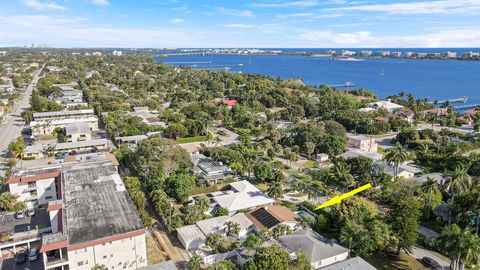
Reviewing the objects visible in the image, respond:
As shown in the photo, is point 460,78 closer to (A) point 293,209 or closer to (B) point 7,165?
(A) point 293,209

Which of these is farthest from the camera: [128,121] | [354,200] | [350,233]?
[128,121]

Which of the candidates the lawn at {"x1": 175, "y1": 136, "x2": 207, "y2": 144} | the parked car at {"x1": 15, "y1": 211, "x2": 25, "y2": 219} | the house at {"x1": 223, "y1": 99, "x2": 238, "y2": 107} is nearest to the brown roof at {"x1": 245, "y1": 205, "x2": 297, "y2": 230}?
the parked car at {"x1": 15, "y1": 211, "x2": 25, "y2": 219}

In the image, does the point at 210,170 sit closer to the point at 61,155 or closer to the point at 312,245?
the point at 312,245

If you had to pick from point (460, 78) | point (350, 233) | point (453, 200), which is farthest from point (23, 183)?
point (460, 78)

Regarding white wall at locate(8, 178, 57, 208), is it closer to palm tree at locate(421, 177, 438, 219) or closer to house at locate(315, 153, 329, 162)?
house at locate(315, 153, 329, 162)

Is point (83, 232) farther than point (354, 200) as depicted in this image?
No

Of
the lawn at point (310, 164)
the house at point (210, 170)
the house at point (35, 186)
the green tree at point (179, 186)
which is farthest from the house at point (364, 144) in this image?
the house at point (35, 186)

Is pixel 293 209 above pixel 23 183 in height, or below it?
below

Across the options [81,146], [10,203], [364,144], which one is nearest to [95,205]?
[10,203]
